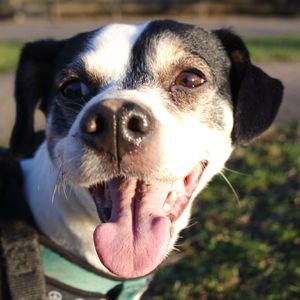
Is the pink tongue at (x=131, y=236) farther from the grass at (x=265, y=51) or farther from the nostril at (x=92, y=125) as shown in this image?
the grass at (x=265, y=51)

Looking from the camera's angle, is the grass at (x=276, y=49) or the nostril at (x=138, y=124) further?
the grass at (x=276, y=49)

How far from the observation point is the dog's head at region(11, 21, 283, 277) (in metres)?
2.02

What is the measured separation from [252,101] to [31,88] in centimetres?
112

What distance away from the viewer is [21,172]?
268cm

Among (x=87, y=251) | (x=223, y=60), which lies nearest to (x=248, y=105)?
(x=223, y=60)

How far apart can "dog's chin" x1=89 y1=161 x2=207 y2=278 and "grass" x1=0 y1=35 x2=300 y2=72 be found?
7.04 meters

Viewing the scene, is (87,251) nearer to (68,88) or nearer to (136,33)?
(68,88)

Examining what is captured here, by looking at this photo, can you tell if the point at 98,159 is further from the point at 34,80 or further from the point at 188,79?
the point at 34,80

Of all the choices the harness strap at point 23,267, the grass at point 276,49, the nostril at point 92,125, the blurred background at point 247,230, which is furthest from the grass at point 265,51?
the nostril at point 92,125

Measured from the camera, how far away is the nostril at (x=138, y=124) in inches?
75.6

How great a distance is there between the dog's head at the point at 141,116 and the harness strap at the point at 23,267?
33cm

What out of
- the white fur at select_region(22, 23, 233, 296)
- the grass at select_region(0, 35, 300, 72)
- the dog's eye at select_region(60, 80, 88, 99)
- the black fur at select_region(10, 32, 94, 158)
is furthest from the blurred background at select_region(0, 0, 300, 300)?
the grass at select_region(0, 35, 300, 72)

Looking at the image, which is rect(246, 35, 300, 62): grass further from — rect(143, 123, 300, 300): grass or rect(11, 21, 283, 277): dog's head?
rect(11, 21, 283, 277): dog's head

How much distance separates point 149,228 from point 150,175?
0.70ft
